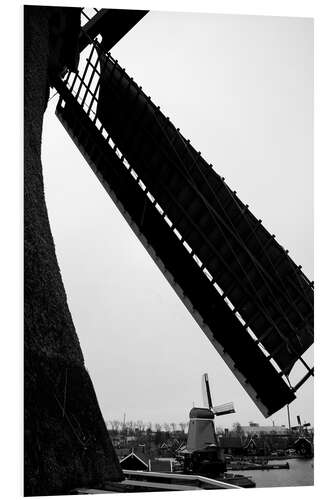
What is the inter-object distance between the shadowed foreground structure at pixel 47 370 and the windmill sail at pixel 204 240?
249cm

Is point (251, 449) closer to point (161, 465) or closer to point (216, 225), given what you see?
point (161, 465)

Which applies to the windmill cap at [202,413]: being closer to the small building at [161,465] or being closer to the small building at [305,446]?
the small building at [161,465]

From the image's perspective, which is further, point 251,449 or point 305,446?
point 251,449

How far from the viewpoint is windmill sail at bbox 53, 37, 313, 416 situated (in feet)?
29.7

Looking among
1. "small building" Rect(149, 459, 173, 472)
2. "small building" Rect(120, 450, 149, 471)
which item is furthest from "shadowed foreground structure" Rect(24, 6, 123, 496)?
"small building" Rect(149, 459, 173, 472)

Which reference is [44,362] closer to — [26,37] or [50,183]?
[50,183]

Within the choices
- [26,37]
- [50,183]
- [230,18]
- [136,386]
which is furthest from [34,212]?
[230,18]

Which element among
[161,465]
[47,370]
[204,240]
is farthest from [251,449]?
[47,370]

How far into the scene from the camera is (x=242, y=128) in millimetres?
8406

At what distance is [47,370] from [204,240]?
13.9 feet

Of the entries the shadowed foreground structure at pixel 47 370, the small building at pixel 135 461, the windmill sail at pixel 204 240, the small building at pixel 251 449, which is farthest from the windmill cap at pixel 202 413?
the shadowed foreground structure at pixel 47 370

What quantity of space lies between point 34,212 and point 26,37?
7.49 ft

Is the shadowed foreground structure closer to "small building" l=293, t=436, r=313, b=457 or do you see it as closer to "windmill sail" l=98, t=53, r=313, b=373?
"windmill sail" l=98, t=53, r=313, b=373

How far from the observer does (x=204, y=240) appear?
31.6ft
